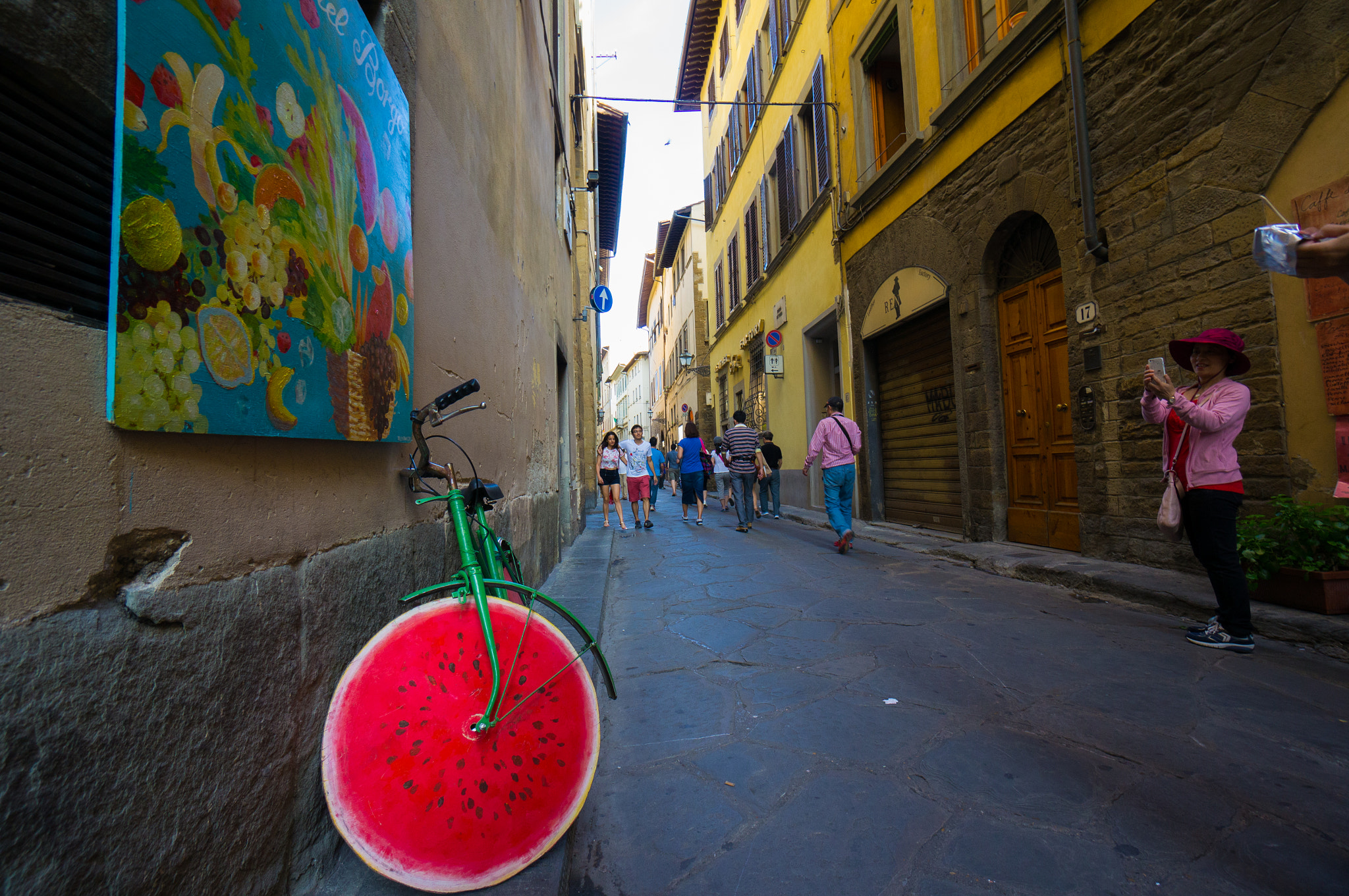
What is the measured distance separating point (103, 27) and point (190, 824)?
4.42 feet

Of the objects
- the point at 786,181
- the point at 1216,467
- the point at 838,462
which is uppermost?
the point at 786,181

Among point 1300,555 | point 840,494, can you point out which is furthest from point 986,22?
point 1300,555

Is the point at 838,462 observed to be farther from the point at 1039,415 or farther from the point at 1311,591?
the point at 1311,591

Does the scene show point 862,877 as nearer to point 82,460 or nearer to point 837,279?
point 82,460

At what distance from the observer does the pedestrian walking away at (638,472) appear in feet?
32.0

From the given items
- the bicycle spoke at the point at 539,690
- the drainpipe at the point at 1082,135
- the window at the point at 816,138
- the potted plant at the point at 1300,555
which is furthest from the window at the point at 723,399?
the bicycle spoke at the point at 539,690

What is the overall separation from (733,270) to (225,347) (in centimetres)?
1737

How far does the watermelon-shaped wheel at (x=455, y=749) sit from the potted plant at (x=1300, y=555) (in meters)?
3.84

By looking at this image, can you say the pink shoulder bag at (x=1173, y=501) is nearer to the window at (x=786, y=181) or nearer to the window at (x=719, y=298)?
the window at (x=786, y=181)

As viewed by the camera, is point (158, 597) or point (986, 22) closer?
point (158, 597)

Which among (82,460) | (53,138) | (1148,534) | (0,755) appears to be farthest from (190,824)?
(1148,534)

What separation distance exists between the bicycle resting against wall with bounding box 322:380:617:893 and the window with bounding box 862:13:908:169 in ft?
31.3

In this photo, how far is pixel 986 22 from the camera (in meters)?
6.90

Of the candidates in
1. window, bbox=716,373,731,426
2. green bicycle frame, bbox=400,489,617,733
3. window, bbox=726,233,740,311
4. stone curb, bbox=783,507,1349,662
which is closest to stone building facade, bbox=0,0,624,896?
green bicycle frame, bbox=400,489,617,733
